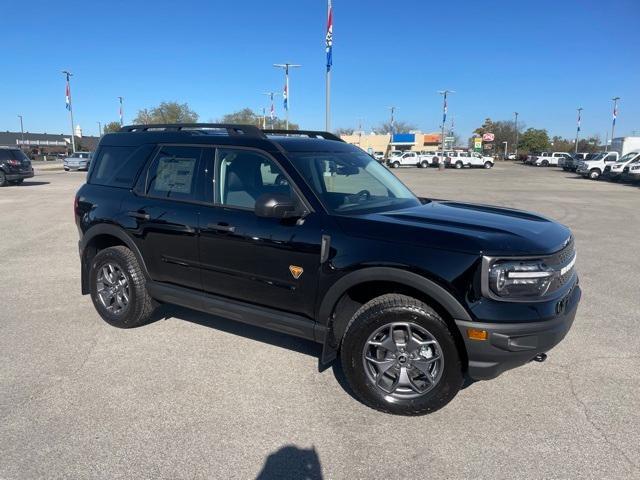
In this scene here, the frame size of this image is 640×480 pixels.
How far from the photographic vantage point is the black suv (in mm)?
3008

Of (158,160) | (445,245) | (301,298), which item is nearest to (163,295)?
(158,160)

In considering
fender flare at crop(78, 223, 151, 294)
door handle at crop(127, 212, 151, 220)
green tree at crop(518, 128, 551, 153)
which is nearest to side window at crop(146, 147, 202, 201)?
door handle at crop(127, 212, 151, 220)

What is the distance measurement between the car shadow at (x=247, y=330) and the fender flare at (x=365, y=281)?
688 mm

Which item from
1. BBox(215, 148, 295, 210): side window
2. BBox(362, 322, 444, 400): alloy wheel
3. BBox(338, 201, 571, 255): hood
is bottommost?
BBox(362, 322, 444, 400): alloy wheel

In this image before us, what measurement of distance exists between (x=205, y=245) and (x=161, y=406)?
4.27 ft

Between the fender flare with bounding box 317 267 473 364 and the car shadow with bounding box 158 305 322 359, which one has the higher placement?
the fender flare with bounding box 317 267 473 364

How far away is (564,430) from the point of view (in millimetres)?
3117

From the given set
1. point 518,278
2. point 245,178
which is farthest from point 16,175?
point 518,278

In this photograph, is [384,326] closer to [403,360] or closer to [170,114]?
[403,360]

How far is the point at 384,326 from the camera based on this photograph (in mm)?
3252

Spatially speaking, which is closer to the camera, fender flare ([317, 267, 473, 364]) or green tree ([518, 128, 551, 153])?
fender flare ([317, 267, 473, 364])

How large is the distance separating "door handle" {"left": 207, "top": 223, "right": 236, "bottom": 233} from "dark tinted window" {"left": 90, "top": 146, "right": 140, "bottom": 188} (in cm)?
126

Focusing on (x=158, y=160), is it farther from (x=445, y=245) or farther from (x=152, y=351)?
(x=445, y=245)

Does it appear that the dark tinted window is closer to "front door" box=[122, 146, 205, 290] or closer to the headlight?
"front door" box=[122, 146, 205, 290]
